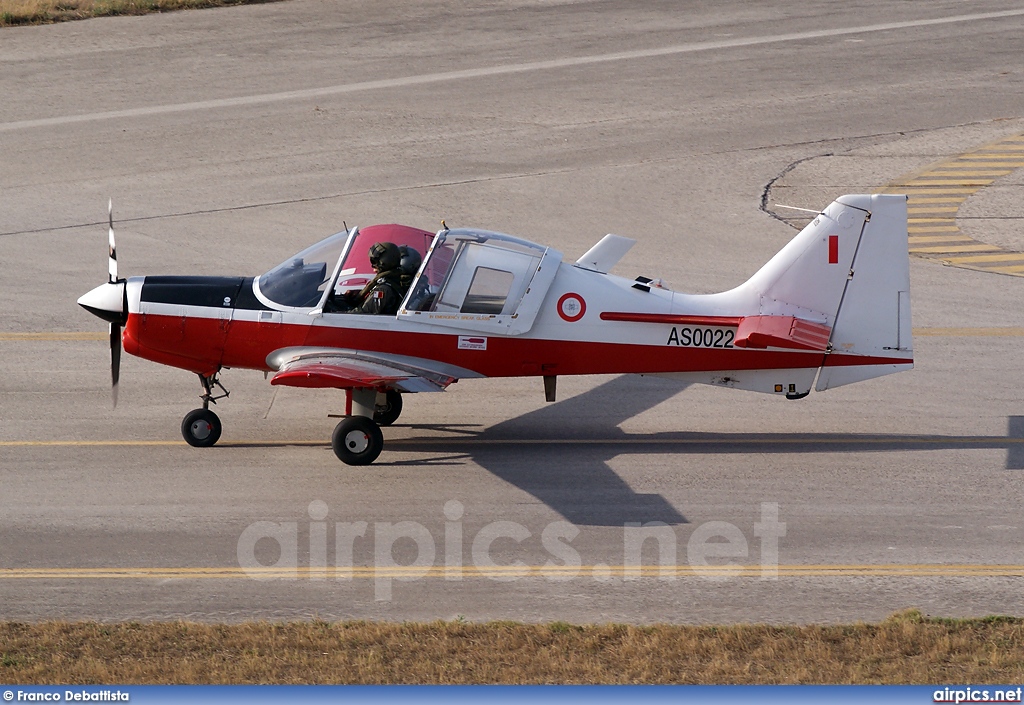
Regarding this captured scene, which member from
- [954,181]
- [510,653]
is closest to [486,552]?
[510,653]

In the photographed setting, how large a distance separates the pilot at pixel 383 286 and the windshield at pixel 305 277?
0.42 meters

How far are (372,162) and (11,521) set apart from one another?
51.3ft

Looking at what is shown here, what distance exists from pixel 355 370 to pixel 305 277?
1.49 m

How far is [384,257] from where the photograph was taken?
12875 mm

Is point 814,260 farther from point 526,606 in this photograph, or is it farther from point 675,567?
point 526,606

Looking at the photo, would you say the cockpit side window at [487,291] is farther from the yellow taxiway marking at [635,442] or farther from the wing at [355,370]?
the yellow taxiway marking at [635,442]

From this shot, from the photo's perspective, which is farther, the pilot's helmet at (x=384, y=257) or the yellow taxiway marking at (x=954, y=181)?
the yellow taxiway marking at (x=954, y=181)

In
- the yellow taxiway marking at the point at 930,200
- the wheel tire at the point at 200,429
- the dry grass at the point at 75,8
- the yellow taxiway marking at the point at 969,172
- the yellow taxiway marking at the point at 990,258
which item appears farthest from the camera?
the dry grass at the point at 75,8

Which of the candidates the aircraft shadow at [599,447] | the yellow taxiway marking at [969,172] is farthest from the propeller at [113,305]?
the yellow taxiway marking at [969,172]

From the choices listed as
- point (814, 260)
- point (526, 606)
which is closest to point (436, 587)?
point (526, 606)

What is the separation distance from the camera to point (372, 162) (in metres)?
25.9

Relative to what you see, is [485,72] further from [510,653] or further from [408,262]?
[510,653]

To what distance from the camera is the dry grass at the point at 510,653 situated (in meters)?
8.23

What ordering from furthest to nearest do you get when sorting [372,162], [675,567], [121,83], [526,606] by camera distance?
[121,83] < [372,162] < [675,567] < [526,606]
